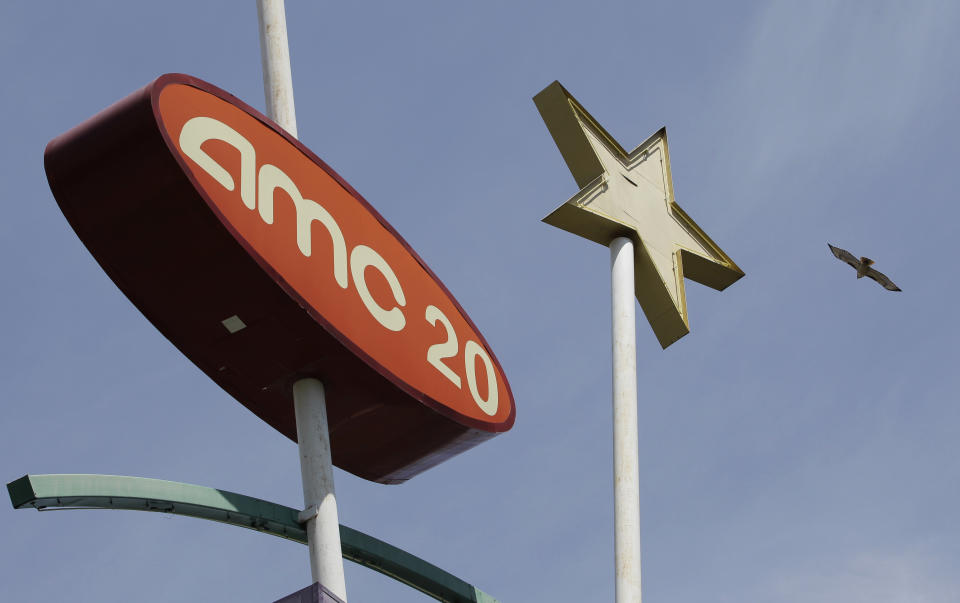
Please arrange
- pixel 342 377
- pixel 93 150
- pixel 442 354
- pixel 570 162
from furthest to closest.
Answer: pixel 570 162 → pixel 442 354 → pixel 342 377 → pixel 93 150

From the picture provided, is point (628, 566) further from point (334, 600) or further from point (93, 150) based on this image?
point (93, 150)

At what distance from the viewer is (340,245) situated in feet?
36.2

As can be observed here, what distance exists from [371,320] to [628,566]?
2853 mm

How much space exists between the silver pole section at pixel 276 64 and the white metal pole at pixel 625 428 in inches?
135

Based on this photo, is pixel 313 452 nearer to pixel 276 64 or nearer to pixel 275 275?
pixel 275 275

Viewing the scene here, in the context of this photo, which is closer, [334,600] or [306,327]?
[334,600]

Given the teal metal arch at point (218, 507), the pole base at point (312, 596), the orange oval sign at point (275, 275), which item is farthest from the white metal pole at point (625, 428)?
the pole base at point (312, 596)

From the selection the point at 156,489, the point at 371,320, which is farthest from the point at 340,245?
the point at 156,489

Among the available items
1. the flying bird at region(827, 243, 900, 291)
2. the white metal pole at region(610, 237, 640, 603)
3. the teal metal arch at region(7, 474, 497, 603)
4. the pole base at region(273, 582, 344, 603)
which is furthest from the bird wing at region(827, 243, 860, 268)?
the pole base at region(273, 582, 344, 603)

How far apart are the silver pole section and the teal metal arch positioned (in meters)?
2.66

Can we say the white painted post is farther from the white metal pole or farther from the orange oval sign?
the white metal pole

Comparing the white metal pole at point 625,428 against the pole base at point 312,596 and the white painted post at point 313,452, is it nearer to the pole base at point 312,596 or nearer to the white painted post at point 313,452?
the white painted post at point 313,452

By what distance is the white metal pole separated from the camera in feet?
39.6

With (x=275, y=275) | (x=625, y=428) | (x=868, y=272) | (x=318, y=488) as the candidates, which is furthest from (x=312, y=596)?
(x=868, y=272)
